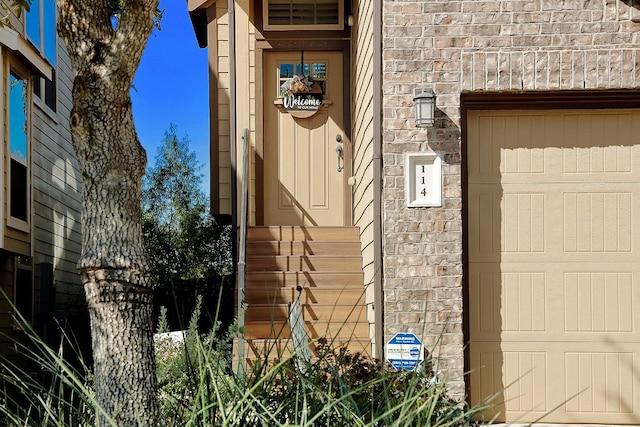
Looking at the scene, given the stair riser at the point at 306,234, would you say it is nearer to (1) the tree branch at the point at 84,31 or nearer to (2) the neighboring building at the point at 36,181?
(2) the neighboring building at the point at 36,181

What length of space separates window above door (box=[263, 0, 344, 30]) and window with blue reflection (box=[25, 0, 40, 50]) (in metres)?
3.26

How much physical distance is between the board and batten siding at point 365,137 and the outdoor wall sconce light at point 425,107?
438 millimetres

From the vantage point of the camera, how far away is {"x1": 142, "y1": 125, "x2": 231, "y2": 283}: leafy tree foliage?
1266 centimetres

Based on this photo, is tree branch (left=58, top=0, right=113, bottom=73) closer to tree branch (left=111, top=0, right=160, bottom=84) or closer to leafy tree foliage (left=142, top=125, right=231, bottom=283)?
tree branch (left=111, top=0, right=160, bottom=84)

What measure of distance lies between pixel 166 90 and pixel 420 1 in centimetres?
2009

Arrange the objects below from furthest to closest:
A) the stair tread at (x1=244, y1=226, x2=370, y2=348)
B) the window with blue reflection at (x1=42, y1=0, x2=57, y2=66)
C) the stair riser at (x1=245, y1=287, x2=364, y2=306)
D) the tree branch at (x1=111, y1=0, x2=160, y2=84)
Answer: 1. the window with blue reflection at (x1=42, y1=0, x2=57, y2=66)
2. the stair riser at (x1=245, y1=287, x2=364, y2=306)
3. the stair tread at (x1=244, y1=226, x2=370, y2=348)
4. the tree branch at (x1=111, y1=0, x2=160, y2=84)

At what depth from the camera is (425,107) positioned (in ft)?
17.1

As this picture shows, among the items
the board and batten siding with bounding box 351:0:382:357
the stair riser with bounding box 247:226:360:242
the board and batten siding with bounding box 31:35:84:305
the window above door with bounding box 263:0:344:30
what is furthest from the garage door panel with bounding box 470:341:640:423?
the board and batten siding with bounding box 31:35:84:305

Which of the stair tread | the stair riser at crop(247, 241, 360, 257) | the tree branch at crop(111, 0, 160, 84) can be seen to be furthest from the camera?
the stair riser at crop(247, 241, 360, 257)

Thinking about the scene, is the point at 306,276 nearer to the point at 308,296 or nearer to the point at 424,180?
the point at 308,296

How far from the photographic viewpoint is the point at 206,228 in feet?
43.3

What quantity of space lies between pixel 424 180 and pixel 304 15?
10.5 ft

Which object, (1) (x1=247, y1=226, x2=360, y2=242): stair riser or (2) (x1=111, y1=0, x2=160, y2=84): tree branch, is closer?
(2) (x1=111, y1=0, x2=160, y2=84): tree branch

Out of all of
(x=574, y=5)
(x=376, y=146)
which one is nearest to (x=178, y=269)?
(x=376, y=146)
